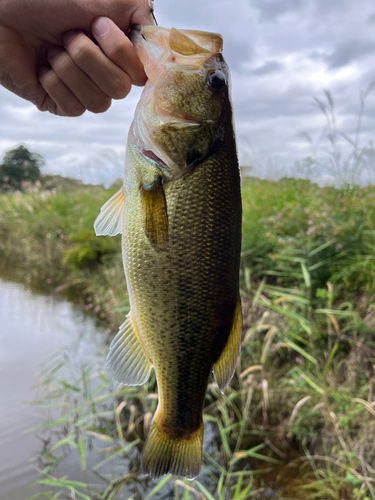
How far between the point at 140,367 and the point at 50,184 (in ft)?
35.2

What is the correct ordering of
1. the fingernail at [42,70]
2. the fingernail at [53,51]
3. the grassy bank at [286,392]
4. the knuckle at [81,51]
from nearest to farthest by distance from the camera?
the knuckle at [81,51]
the fingernail at [53,51]
the fingernail at [42,70]
the grassy bank at [286,392]

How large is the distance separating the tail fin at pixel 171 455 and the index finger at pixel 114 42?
1351 mm

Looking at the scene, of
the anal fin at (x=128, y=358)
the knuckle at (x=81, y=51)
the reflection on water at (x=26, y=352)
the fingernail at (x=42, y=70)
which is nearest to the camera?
the anal fin at (x=128, y=358)

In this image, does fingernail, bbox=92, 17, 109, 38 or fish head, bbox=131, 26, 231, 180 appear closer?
fish head, bbox=131, 26, 231, 180

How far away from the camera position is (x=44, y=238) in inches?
Answer: 364

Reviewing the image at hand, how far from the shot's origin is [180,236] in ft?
3.90

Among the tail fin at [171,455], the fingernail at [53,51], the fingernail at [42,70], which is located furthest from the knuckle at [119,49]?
the tail fin at [171,455]

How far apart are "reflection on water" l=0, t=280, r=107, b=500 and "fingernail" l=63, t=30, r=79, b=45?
332cm

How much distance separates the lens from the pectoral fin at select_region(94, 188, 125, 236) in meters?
1.34

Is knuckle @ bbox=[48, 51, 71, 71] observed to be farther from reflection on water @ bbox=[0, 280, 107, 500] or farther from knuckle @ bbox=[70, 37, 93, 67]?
reflection on water @ bbox=[0, 280, 107, 500]

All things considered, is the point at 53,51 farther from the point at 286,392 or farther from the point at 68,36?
the point at 286,392

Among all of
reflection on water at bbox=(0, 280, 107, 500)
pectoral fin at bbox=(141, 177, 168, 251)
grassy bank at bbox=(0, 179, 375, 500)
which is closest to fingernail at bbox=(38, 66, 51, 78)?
pectoral fin at bbox=(141, 177, 168, 251)

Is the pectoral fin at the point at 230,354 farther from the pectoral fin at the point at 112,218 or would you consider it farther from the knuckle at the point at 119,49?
the knuckle at the point at 119,49

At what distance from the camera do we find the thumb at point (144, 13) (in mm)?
1429
